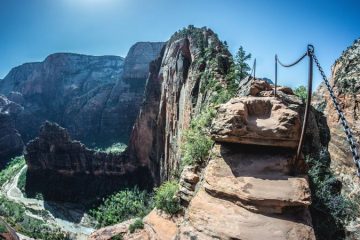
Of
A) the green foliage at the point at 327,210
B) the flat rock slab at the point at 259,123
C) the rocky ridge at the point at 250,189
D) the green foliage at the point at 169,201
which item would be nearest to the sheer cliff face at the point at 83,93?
the green foliage at the point at 169,201

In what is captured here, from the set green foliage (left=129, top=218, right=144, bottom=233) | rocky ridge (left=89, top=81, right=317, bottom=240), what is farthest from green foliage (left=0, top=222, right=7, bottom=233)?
Result: rocky ridge (left=89, top=81, right=317, bottom=240)

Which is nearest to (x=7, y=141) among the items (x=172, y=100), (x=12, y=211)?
(x=12, y=211)

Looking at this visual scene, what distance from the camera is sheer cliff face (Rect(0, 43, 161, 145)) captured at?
124375 millimetres

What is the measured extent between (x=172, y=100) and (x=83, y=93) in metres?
120

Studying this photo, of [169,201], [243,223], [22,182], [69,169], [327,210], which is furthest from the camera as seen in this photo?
[22,182]

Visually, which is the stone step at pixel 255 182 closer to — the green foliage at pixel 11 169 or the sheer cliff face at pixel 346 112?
the sheer cliff face at pixel 346 112

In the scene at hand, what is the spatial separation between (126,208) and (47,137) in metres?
47.7

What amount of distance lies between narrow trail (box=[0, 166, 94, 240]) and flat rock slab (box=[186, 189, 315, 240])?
162 feet

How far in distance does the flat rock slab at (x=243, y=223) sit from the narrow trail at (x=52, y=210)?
49427 millimetres

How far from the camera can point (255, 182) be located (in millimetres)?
12039

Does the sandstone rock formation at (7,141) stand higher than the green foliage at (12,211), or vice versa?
the sandstone rock formation at (7,141)

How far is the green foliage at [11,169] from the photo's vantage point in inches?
3484

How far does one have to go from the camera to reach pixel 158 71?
67438 mm

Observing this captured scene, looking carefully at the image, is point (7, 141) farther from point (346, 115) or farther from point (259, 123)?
point (259, 123)
